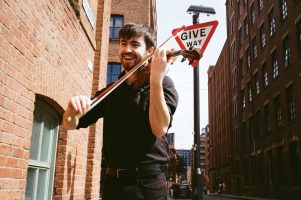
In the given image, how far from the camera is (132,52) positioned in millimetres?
2217

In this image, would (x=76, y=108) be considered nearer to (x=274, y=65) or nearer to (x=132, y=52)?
(x=132, y=52)

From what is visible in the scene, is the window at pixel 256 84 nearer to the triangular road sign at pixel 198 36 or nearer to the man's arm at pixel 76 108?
the triangular road sign at pixel 198 36

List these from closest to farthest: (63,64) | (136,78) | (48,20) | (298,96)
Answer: (136,78), (48,20), (63,64), (298,96)

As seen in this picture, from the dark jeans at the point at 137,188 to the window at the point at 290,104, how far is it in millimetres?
20897

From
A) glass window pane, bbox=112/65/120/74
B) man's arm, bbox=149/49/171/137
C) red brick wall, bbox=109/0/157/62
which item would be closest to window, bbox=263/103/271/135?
red brick wall, bbox=109/0/157/62

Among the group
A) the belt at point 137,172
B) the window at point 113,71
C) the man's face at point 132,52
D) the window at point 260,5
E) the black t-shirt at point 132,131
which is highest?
the window at point 260,5

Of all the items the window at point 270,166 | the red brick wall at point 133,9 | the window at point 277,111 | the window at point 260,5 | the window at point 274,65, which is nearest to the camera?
the red brick wall at point 133,9

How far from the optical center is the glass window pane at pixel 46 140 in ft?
15.6

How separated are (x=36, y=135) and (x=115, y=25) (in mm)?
18094

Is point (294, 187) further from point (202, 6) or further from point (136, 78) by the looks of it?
point (136, 78)

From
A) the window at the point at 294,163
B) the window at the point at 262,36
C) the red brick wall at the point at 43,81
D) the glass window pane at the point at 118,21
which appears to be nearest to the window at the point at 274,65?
the window at the point at 262,36

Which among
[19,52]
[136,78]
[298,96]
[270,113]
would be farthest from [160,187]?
[270,113]

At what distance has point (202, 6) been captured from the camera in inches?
335

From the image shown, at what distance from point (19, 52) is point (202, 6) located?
585 cm
